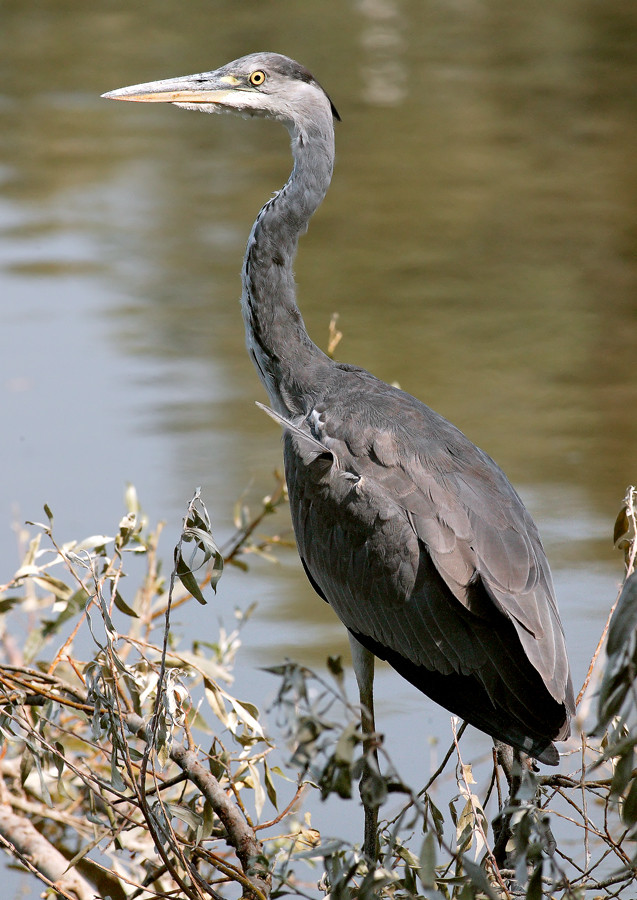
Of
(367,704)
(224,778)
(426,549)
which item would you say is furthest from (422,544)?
(224,778)

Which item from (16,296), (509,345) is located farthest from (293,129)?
(16,296)

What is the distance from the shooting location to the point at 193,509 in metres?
2.23

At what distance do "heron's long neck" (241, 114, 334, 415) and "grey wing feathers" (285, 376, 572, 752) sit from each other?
294 mm

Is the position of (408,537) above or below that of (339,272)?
above

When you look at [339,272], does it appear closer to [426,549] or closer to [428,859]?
[426,549]

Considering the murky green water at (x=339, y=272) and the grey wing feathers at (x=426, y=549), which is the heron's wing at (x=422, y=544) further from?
the murky green water at (x=339, y=272)

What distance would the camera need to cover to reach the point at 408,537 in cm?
279

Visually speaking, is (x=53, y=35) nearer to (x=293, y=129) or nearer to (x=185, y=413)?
(x=185, y=413)

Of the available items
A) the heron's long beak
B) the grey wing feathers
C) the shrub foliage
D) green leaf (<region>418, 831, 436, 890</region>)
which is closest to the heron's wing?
the grey wing feathers

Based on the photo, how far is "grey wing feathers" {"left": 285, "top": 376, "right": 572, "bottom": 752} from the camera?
8.77 feet

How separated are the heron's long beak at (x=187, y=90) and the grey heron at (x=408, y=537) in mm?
363

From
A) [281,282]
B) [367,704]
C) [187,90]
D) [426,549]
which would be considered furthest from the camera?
[187,90]

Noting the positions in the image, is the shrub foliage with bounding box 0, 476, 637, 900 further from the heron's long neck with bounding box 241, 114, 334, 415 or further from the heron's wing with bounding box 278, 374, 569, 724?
the heron's long neck with bounding box 241, 114, 334, 415

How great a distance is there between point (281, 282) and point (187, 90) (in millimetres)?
627
